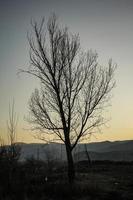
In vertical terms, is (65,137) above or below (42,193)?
above

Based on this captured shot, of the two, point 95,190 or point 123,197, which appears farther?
point 95,190

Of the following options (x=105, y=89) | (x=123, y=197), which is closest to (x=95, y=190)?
(x=123, y=197)

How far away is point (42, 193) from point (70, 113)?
585 centimetres

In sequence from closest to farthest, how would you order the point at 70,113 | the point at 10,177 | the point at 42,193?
1. the point at 42,193
2. the point at 10,177
3. the point at 70,113

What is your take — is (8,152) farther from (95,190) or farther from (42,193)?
(95,190)

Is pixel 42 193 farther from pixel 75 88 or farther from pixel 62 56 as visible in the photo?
pixel 62 56

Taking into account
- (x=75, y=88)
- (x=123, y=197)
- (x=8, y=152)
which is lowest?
(x=123, y=197)

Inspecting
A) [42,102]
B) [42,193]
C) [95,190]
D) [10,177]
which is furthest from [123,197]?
[42,102]

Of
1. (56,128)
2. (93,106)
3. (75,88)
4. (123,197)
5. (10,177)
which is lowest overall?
(123,197)

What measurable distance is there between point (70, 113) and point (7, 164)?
4.85m

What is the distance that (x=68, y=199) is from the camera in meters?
12.7

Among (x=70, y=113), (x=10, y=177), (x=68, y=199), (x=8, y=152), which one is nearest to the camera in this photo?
(x=68, y=199)

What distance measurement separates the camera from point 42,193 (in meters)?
13.6

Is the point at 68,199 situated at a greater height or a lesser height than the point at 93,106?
lesser
